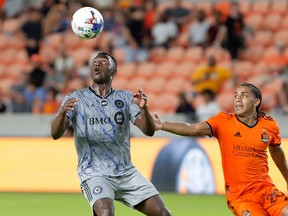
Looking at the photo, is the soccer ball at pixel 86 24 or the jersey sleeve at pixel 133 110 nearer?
the jersey sleeve at pixel 133 110

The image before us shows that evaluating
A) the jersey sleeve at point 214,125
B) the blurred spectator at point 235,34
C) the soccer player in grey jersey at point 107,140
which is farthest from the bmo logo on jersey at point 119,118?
the blurred spectator at point 235,34

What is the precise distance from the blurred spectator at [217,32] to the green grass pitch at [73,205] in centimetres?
575

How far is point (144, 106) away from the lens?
8.29 metres

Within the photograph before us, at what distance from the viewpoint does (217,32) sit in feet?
64.5

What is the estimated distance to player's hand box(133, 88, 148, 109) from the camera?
823 centimetres

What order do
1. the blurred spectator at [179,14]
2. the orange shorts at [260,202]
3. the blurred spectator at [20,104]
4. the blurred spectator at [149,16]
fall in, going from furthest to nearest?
1. the blurred spectator at [179,14]
2. the blurred spectator at [149,16]
3. the blurred spectator at [20,104]
4. the orange shorts at [260,202]

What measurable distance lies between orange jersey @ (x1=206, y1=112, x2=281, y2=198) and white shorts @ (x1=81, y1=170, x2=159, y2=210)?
2.56ft

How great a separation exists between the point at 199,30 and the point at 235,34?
88 cm

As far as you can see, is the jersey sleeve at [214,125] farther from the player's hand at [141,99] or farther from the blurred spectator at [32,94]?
the blurred spectator at [32,94]

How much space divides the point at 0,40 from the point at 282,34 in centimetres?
697

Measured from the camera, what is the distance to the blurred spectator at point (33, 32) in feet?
69.8

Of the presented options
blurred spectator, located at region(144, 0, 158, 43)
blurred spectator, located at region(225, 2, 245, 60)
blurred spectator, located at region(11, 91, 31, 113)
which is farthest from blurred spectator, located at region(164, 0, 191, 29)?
blurred spectator, located at region(11, 91, 31, 113)

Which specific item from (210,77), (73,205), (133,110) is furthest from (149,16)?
(133,110)

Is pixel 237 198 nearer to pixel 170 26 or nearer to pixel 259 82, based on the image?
pixel 259 82
